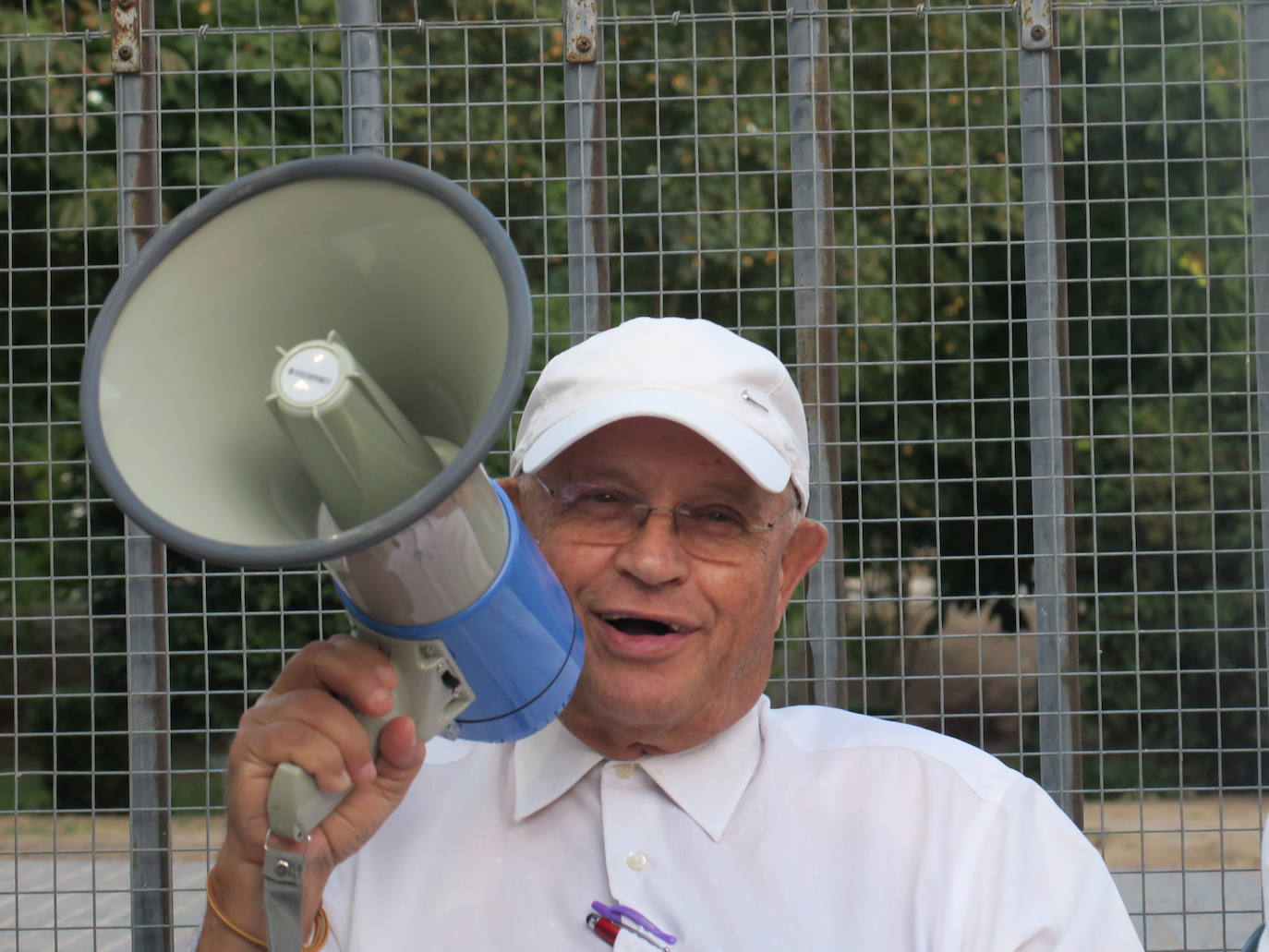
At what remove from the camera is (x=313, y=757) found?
1396 mm

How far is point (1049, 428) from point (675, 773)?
4.88 ft

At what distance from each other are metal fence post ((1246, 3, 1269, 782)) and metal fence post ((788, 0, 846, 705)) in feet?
2.99

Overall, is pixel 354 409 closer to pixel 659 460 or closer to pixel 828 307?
pixel 659 460

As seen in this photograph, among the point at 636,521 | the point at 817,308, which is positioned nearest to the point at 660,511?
the point at 636,521

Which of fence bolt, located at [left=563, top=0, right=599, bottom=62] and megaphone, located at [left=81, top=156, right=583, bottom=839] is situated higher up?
fence bolt, located at [left=563, top=0, right=599, bottom=62]

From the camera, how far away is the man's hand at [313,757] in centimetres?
140

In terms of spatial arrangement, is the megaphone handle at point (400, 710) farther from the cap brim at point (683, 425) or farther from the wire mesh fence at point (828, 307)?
the wire mesh fence at point (828, 307)

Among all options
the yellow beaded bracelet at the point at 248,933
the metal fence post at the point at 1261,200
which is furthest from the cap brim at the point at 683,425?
the metal fence post at the point at 1261,200

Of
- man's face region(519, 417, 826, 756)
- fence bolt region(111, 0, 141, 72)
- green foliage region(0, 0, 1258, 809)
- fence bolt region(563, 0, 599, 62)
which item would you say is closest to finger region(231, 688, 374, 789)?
man's face region(519, 417, 826, 756)

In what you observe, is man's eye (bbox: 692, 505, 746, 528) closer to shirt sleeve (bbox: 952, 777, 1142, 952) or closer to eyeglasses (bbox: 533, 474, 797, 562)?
eyeglasses (bbox: 533, 474, 797, 562)

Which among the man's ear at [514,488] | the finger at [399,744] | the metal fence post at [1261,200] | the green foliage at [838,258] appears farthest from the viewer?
the green foliage at [838,258]

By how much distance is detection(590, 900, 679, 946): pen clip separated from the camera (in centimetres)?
167

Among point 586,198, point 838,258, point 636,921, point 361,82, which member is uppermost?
point 361,82

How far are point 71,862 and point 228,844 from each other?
18.5ft
